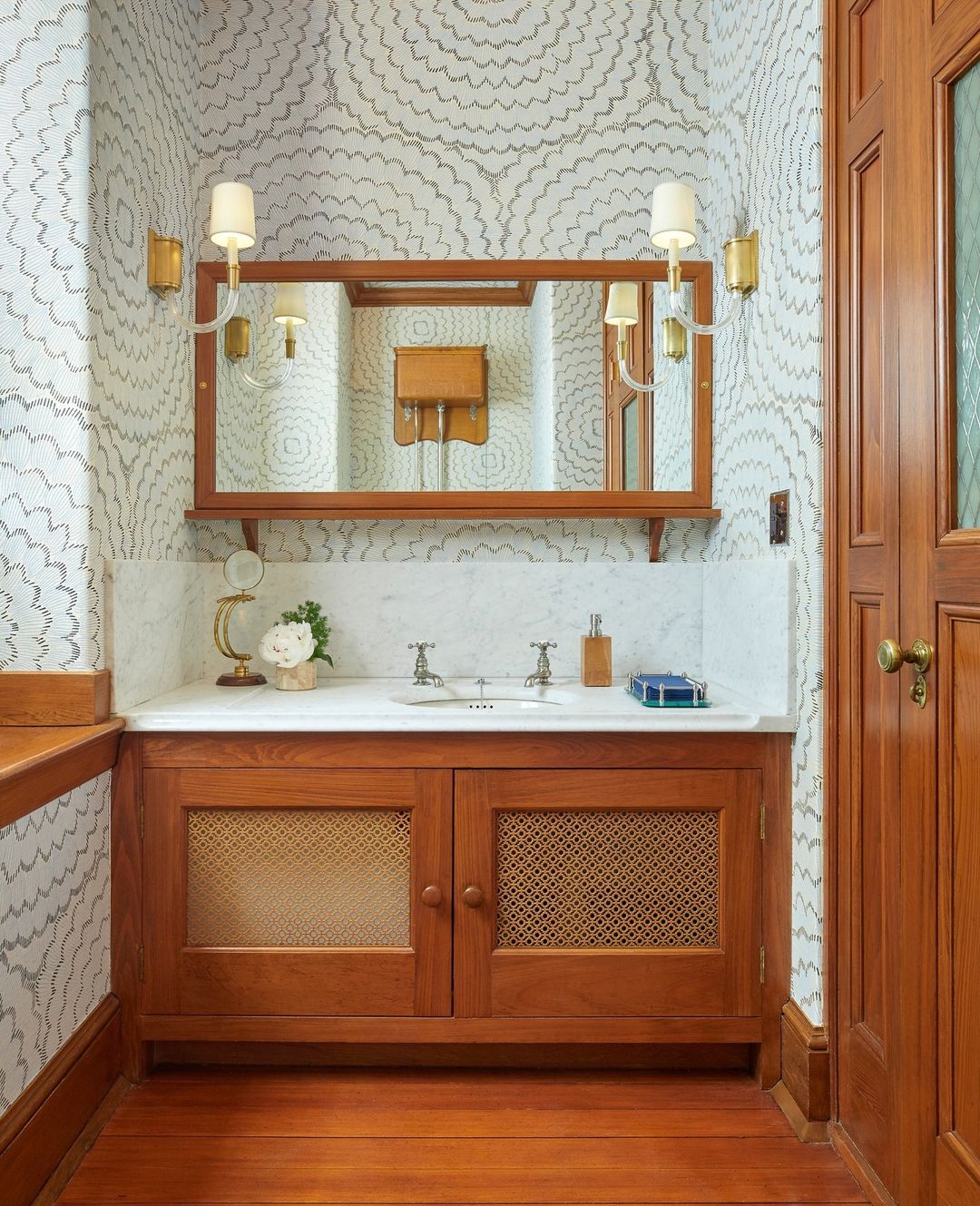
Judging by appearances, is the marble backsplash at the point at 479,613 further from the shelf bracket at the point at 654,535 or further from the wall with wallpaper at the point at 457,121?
the wall with wallpaper at the point at 457,121

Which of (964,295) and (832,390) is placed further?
(832,390)

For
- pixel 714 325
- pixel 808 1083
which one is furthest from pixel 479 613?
pixel 808 1083

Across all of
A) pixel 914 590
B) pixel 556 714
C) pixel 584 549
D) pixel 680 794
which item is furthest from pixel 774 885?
pixel 584 549

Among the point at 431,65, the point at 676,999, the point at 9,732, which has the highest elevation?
the point at 431,65

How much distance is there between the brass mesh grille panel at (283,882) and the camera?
6.27ft

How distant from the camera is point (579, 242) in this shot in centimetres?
241

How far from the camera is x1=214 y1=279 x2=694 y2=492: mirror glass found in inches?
92.8

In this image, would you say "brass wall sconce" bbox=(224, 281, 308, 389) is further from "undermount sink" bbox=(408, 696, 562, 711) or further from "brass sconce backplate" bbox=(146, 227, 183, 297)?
"undermount sink" bbox=(408, 696, 562, 711)

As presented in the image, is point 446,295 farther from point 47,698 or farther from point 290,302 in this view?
point 47,698

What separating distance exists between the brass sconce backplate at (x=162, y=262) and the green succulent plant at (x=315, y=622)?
863mm

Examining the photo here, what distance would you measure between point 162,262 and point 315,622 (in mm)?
959

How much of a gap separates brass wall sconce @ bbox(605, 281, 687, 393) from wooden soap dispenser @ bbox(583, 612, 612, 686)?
684 millimetres

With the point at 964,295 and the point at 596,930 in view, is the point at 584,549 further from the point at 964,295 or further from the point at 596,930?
the point at 964,295

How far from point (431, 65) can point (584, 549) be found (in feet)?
4.56
